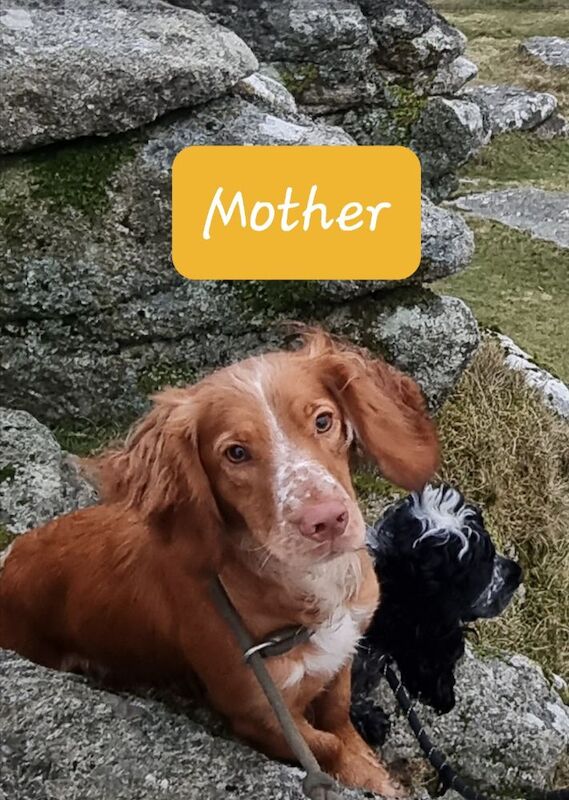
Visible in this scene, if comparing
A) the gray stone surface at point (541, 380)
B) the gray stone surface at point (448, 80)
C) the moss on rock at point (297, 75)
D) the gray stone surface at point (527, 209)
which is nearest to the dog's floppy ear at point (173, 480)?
the gray stone surface at point (541, 380)

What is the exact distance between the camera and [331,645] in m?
2.94

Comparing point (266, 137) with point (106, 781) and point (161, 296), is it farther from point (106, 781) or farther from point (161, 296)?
point (106, 781)

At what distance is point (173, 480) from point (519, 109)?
58.9 feet

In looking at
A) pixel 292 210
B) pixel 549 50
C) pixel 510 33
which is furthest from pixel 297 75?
pixel 510 33

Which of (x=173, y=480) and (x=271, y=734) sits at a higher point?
(x=173, y=480)

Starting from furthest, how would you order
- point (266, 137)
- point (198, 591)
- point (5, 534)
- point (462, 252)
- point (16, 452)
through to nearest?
1. point (462, 252)
2. point (266, 137)
3. point (16, 452)
4. point (5, 534)
5. point (198, 591)

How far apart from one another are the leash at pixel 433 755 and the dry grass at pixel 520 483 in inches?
77.9

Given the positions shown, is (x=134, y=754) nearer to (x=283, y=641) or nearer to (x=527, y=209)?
(x=283, y=641)

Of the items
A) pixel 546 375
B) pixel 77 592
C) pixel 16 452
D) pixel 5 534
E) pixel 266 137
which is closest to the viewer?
pixel 77 592

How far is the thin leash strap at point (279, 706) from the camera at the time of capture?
8.70ft

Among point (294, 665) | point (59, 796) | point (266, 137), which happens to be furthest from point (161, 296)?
point (59, 796)

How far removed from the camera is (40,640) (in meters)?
3.19

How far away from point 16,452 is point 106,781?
1.87 m

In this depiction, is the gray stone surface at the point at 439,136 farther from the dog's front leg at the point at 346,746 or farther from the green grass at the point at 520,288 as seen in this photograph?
the dog's front leg at the point at 346,746
